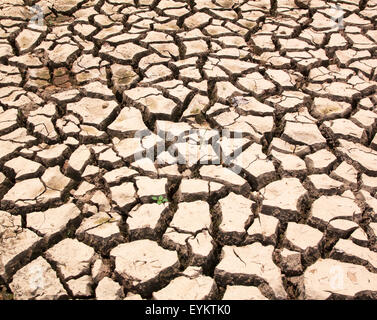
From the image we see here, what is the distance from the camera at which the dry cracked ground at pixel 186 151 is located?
1947 millimetres

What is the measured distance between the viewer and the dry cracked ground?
1.95 m

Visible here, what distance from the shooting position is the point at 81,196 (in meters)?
2.26

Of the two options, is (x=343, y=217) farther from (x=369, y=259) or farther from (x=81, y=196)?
(x=81, y=196)

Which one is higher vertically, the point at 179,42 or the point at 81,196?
the point at 179,42

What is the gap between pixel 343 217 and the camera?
85.2 inches

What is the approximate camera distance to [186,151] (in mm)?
2488

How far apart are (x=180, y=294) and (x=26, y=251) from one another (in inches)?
30.1

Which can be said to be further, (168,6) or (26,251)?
(168,6)

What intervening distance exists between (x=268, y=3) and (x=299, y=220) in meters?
2.51

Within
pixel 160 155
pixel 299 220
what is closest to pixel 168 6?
pixel 160 155
